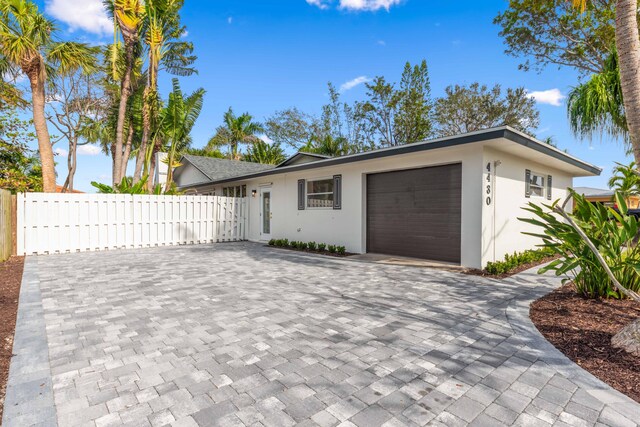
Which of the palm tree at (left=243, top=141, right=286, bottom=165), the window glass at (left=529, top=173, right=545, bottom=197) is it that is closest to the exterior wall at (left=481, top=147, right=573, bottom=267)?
the window glass at (left=529, top=173, right=545, bottom=197)

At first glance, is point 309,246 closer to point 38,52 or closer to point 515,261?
point 515,261

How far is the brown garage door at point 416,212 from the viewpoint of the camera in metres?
7.41

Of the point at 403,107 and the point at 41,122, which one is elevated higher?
the point at 403,107

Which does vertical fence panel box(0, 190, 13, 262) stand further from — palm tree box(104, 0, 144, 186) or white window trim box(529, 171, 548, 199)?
white window trim box(529, 171, 548, 199)

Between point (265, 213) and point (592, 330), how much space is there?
11243mm

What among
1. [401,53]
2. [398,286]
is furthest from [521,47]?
[398,286]

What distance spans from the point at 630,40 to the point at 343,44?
17523 millimetres

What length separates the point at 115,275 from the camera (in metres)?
6.45

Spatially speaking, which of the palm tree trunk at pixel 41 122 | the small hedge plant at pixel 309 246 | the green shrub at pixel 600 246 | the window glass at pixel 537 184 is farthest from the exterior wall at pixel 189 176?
the green shrub at pixel 600 246

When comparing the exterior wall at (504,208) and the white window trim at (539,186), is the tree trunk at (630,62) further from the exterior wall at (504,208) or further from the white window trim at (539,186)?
the white window trim at (539,186)

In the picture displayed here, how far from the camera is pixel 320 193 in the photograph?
419 inches

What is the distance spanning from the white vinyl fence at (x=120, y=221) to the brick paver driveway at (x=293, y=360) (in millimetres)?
5318

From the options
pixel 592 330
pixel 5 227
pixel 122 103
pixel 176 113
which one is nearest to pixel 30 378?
pixel 592 330

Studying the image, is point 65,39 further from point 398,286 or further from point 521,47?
point 521,47
